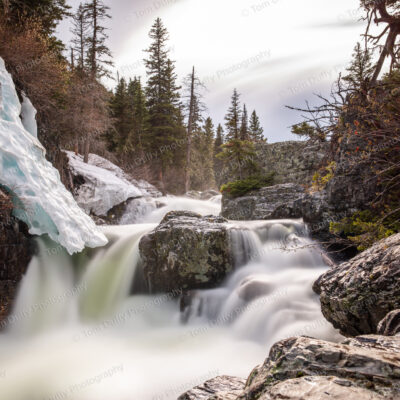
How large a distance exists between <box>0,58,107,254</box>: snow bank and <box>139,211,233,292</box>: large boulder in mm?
1842

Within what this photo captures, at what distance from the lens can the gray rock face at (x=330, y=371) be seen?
46.3 inches

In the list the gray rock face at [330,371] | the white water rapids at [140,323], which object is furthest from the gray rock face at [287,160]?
the gray rock face at [330,371]

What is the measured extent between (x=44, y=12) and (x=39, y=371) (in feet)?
45.0

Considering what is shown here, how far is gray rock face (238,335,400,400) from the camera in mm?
1177

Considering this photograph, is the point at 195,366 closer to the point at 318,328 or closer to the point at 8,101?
the point at 318,328

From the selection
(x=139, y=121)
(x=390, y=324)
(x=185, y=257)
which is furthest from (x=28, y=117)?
(x=139, y=121)

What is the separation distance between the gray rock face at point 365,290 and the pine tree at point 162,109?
2207cm

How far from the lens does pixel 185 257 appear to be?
20.8 ft

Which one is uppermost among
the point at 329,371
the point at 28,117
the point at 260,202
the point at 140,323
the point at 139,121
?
the point at 139,121

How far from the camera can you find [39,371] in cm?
441

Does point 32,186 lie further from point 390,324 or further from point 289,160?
point 289,160

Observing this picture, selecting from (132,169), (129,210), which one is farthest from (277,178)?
(132,169)

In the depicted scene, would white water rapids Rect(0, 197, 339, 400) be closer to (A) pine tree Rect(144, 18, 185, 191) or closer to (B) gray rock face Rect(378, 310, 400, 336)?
(B) gray rock face Rect(378, 310, 400, 336)

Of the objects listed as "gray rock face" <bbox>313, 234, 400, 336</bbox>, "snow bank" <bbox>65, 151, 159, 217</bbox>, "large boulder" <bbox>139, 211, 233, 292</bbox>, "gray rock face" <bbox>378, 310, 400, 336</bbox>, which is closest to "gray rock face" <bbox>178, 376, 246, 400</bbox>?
"gray rock face" <bbox>378, 310, 400, 336</bbox>
